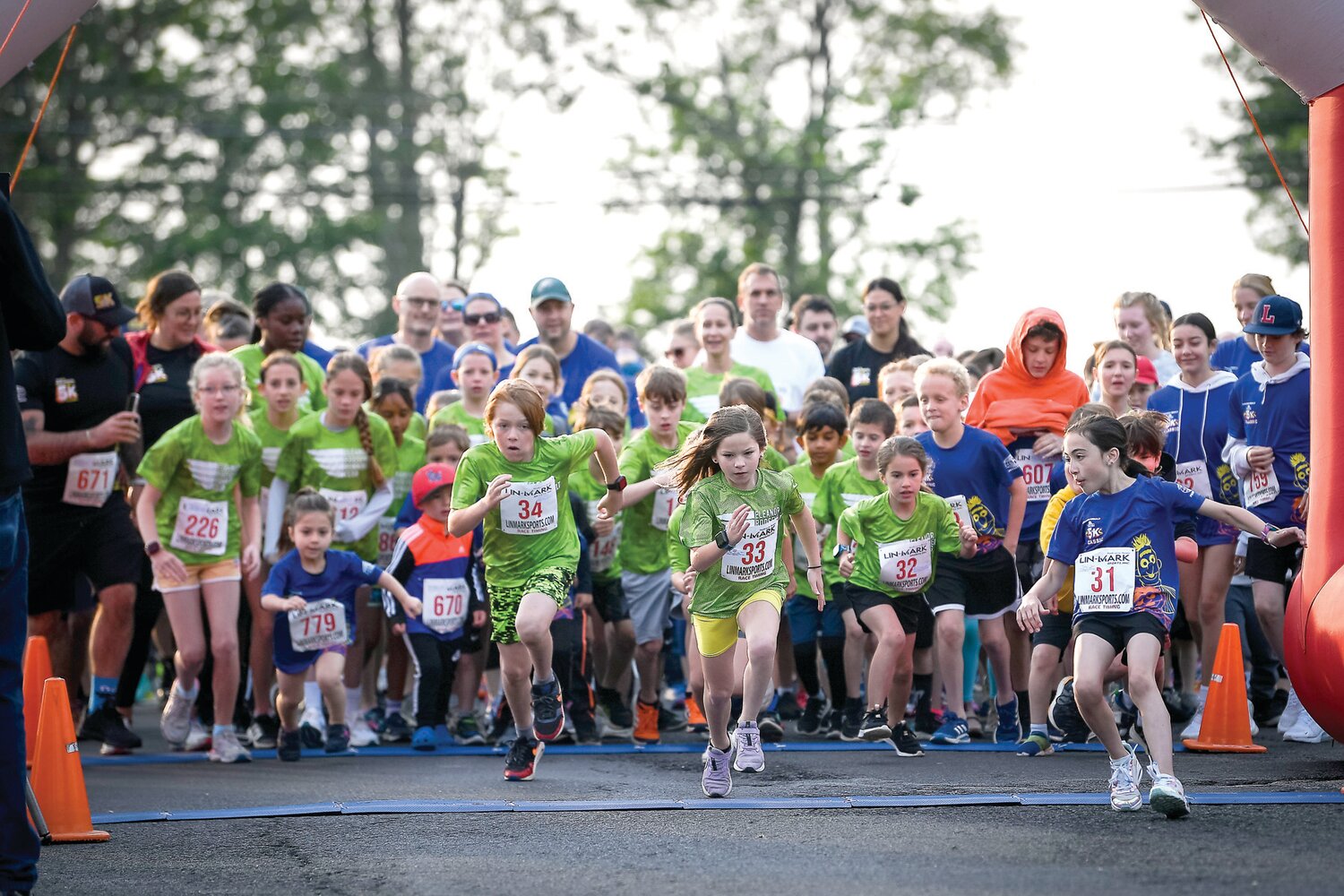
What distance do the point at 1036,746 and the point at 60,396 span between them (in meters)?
5.45

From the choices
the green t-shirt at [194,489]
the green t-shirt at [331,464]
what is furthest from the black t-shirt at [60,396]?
the green t-shirt at [331,464]

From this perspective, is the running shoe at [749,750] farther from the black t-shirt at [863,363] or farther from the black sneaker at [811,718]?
the black t-shirt at [863,363]

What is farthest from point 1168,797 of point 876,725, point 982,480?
point 982,480

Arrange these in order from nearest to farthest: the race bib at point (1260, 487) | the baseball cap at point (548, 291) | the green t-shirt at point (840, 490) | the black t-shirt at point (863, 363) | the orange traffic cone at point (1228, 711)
→ the orange traffic cone at point (1228, 711)
the race bib at point (1260, 487)
the green t-shirt at point (840, 490)
the baseball cap at point (548, 291)
the black t-shirt at point (863, 363)

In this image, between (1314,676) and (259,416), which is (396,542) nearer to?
(259,416)

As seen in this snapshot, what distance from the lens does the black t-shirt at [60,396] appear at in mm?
9297

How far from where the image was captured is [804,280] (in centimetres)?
2786

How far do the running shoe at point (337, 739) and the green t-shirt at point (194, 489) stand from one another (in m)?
1.08

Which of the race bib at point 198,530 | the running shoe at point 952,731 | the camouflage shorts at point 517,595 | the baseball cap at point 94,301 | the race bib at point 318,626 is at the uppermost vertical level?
the baseball cap at point 94,301

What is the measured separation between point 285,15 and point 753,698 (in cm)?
2536

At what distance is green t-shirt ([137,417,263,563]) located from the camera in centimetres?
909

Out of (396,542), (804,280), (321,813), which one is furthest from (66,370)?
(804,280)

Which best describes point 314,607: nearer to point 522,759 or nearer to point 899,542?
point 522,759

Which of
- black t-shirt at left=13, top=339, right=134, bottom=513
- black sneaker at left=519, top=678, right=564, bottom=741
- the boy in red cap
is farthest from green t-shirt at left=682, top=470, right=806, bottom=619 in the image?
black t-shirt at left=13, top=339, right=134, bottom=513
